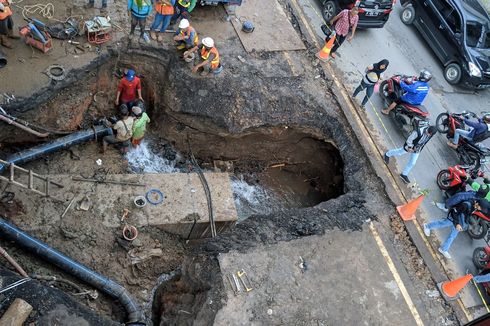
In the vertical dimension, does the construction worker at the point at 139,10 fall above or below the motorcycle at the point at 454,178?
above

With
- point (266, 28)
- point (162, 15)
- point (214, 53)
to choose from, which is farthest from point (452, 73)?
point (162, 15)

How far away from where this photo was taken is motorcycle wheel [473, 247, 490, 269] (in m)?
9.98

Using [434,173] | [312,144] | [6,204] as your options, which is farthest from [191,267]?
[434,173]

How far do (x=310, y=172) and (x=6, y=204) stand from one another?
717 centimetres

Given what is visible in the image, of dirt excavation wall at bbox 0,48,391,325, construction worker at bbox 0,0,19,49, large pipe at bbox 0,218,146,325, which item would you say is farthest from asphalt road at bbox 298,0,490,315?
construction worker at bbox 0,0,19,49

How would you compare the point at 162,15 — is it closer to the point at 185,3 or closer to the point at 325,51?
the point at 185,3

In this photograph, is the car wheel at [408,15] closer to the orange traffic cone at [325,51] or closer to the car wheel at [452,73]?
the car wheel at [452,73]

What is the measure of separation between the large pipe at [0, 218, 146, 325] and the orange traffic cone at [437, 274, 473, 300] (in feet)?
19.2

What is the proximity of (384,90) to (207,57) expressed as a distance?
4955mm

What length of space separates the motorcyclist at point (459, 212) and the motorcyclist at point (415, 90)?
305cm

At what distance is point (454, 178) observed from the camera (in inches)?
426

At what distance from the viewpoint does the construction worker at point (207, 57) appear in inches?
418

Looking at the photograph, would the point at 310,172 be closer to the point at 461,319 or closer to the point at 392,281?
the point at 392,281

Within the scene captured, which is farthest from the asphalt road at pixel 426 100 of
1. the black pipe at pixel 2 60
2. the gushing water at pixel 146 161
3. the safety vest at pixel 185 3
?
the black pipe at pixel 2 60
